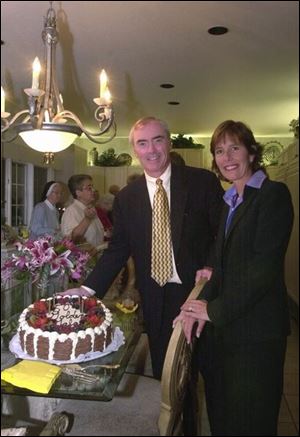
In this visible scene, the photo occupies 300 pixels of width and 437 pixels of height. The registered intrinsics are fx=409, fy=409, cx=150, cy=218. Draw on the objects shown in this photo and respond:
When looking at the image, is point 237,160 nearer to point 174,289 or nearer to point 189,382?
point 174,289

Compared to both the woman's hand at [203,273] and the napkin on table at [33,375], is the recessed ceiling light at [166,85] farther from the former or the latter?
the napkin on table at [33,375]

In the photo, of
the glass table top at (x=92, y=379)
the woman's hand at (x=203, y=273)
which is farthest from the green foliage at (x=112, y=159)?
the glass table top at (x=92, y=379)

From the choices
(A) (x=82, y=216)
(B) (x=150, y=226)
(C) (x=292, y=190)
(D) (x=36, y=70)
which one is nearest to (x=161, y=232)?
(B) (x=150, y=226)

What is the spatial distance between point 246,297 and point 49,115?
49 cm

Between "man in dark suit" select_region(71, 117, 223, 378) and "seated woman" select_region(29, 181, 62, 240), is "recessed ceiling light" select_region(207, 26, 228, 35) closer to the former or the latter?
"man in dark suit" select_region(71, 117, 223, 378)

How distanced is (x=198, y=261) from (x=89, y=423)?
1.31 ft

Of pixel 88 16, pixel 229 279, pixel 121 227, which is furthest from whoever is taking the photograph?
pixel 121 227

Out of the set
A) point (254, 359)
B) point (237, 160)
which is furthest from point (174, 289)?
point (237, 160)

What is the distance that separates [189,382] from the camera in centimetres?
92

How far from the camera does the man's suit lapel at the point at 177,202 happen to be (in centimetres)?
83

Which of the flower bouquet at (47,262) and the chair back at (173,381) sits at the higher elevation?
the flower bouquet at (47,262)

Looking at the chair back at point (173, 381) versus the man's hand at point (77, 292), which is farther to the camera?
the man's hand at point (77, 292)

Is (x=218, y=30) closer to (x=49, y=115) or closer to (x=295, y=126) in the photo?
(x=295, y=126)

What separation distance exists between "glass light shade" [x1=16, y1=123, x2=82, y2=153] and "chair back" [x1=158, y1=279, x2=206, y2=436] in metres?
0.39
